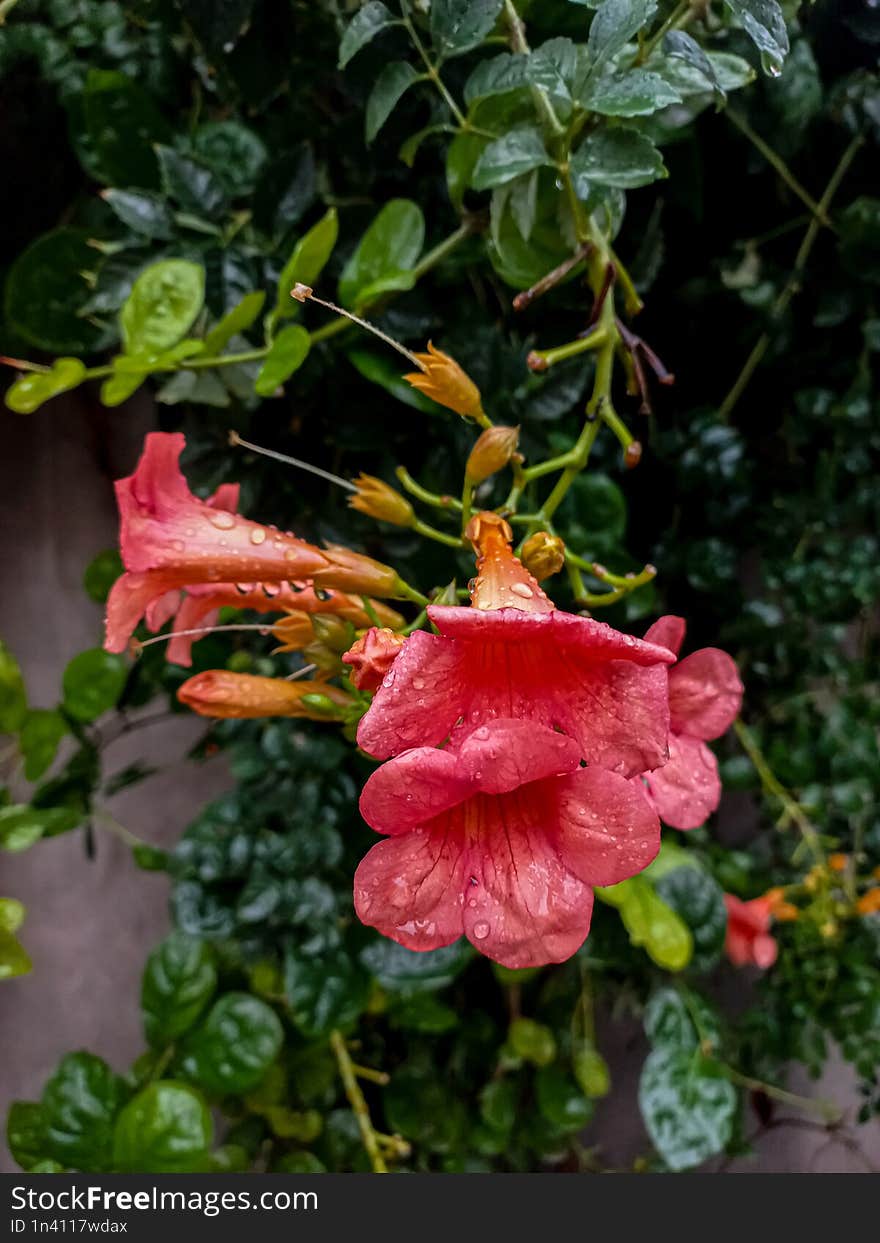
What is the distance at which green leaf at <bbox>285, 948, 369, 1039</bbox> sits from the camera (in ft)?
2.53

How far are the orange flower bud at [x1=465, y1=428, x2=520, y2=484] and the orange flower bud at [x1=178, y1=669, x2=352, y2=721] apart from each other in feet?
0.61

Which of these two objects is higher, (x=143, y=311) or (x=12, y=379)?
(x=143, y=311)

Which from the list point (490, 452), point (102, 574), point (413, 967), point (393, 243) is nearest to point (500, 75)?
point (393, 243)

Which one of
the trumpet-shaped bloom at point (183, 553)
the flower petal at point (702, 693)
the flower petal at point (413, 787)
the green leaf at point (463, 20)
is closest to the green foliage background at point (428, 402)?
the green leaf at point (463, 20)

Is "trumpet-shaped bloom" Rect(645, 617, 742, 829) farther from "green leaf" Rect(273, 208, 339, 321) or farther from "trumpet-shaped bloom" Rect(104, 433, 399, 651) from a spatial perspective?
"green leaf" Rect(273, 208, 339, 321)

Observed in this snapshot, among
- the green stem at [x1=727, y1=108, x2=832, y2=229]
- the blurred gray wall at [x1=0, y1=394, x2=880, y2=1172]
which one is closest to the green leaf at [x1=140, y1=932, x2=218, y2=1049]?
the blurred gray wall at [x1=0, y1=394, x2=880, y2=1172]

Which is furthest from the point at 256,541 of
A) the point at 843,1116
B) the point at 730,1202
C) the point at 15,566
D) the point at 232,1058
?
the point at 843,1116

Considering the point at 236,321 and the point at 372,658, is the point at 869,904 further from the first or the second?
the point at 236,321

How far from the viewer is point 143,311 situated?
0.63 meters

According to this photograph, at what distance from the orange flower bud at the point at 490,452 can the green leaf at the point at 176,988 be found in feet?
2.06

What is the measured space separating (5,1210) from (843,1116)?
1232 millimetres

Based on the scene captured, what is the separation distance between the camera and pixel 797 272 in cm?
89

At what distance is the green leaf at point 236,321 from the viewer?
0.60 metres

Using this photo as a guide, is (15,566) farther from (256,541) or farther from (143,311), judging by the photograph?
(256,541)
